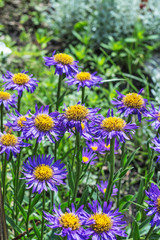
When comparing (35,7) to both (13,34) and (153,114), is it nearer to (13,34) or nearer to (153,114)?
(13,34)

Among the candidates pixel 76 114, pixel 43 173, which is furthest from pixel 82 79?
pixel 43 173

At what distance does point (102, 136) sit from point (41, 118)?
0.23m

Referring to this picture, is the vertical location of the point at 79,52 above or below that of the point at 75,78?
above

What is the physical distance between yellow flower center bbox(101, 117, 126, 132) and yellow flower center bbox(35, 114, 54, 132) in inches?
7.5

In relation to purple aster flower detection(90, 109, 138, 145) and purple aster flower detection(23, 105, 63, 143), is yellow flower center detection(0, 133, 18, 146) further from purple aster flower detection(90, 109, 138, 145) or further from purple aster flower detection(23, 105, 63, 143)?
purple aster flower detection(90, 109, 138, 145)

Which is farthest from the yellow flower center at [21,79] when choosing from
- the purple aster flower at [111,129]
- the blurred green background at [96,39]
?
the blurred green background at [96,39]

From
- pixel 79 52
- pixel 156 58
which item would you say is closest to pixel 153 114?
pixel 79 52

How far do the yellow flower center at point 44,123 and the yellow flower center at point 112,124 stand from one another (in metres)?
0.19

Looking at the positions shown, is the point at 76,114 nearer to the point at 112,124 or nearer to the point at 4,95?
the point at 112,124

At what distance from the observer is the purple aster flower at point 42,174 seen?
120 cm

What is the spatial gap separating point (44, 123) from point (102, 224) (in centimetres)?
40

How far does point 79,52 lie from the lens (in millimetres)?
3359

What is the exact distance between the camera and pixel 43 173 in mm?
1216

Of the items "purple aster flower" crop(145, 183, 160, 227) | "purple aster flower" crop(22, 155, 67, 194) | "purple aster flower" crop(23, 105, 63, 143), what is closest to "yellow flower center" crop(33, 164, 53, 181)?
"purple aster flower" crop(22, 155, 67, 194)
